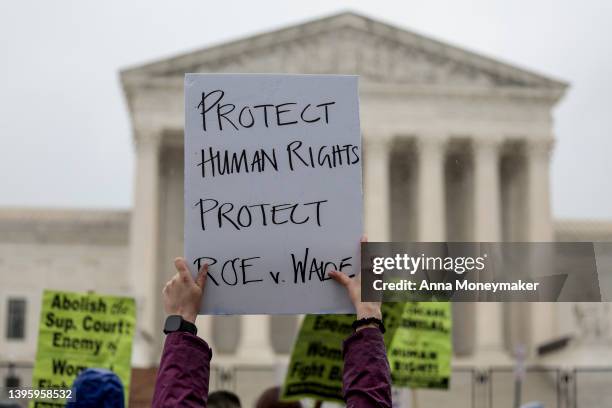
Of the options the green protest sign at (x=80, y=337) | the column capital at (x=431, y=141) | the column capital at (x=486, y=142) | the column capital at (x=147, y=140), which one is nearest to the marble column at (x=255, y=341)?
the column capital at (x=147, y=140)

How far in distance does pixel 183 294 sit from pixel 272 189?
74cm

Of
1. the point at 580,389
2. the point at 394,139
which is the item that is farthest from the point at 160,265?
the point at 580,389

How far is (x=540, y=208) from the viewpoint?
65188 mm

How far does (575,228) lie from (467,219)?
22.9 ft

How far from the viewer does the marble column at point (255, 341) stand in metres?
63.9

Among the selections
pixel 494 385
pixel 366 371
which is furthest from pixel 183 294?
pixel 494 385

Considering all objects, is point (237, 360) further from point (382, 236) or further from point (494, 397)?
point (494, 397)

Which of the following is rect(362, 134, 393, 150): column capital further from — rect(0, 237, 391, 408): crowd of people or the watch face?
the watch face

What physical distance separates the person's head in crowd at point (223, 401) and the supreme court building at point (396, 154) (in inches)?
2107

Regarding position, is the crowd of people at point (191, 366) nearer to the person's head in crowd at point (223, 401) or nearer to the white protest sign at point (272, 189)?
the white protest sign at point (272, 189)

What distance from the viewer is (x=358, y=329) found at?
17.9 feet

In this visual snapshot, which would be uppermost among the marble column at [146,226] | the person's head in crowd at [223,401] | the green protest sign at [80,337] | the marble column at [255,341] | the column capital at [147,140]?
the column capital at [147,140]

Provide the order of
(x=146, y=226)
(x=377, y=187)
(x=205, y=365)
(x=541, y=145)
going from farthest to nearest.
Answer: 1. (x=541, y=145)
2. (x=377, y=187)
3. (x=146, y=226)
4. (x=205, y=365)

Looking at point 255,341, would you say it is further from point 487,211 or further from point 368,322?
point 368,322
